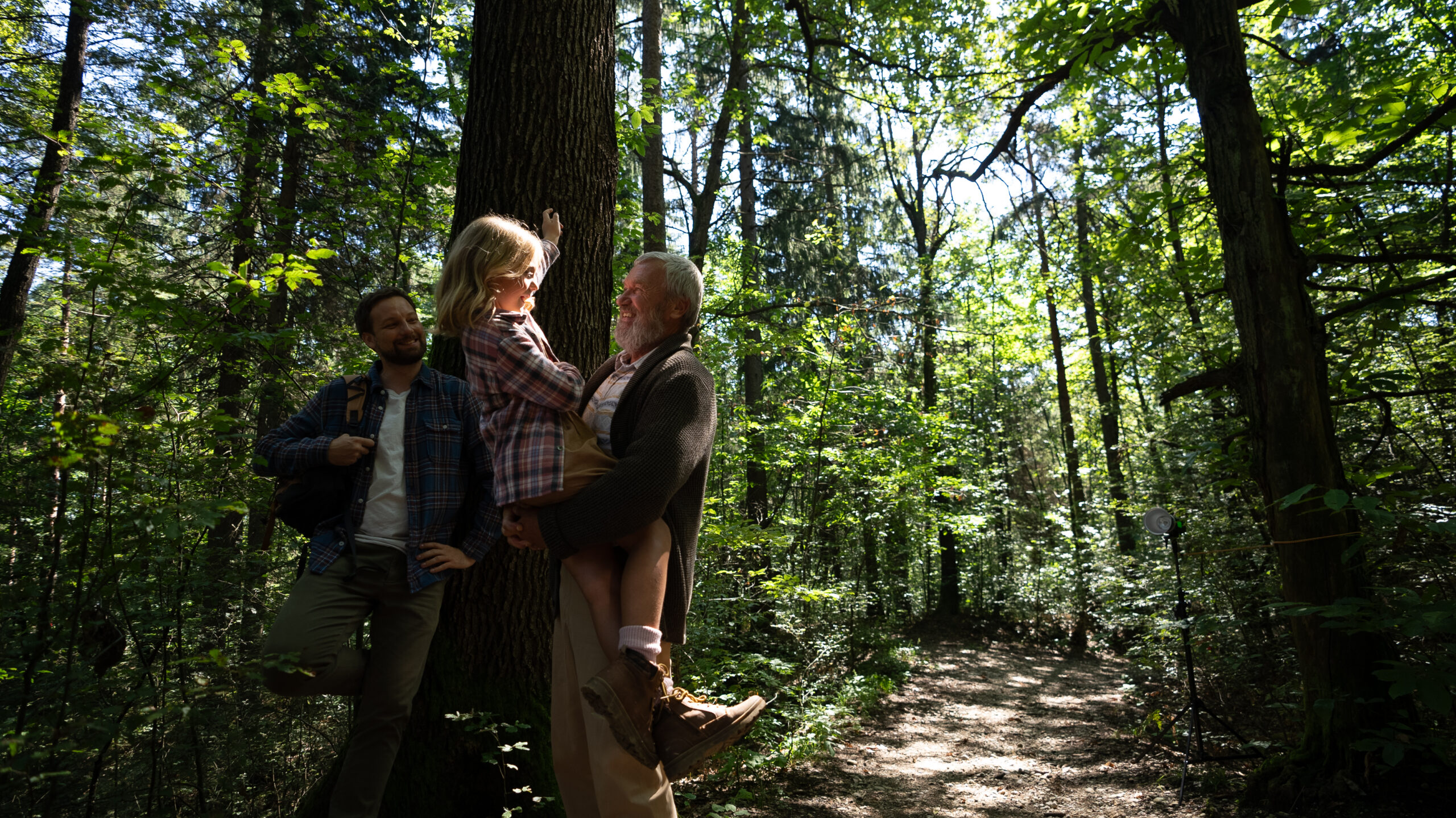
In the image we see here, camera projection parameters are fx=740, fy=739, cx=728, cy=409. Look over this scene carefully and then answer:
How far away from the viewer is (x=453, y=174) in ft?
21.1

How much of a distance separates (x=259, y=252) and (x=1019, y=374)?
69.6ft

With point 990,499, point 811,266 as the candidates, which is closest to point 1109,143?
point 811,266

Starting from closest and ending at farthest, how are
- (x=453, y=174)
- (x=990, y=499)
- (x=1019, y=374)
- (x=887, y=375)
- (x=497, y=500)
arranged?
(x=497, y=500) < (x=453, y=174) < (x=887, y=375) < (x=990, y=499) < (x=1019, y=374)

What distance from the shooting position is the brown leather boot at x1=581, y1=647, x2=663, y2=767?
1.84 metres

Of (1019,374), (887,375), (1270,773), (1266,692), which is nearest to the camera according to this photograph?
(1270,773)

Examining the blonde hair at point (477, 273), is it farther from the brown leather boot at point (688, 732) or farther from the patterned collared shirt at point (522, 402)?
the brown leather boot at point (688, 732)

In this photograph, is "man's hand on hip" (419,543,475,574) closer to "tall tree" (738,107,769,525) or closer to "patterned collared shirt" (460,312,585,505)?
"patterned collared shirt" (460,312,585,505)

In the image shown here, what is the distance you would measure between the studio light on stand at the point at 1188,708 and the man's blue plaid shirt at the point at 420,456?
4.66m

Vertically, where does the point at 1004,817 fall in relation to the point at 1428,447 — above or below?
below

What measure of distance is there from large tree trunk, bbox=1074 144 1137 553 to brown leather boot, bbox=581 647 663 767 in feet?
36.1

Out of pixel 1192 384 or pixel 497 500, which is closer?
pixel 497 500

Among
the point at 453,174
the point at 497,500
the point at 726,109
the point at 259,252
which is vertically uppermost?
the point at 726,109

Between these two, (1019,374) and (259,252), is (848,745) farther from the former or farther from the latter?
(1019,374)

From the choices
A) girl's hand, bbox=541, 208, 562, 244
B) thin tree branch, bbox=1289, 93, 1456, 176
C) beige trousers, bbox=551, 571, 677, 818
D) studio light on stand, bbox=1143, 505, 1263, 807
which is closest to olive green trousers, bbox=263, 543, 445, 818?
beige trousers, bbox=551, 571, 677, 818
